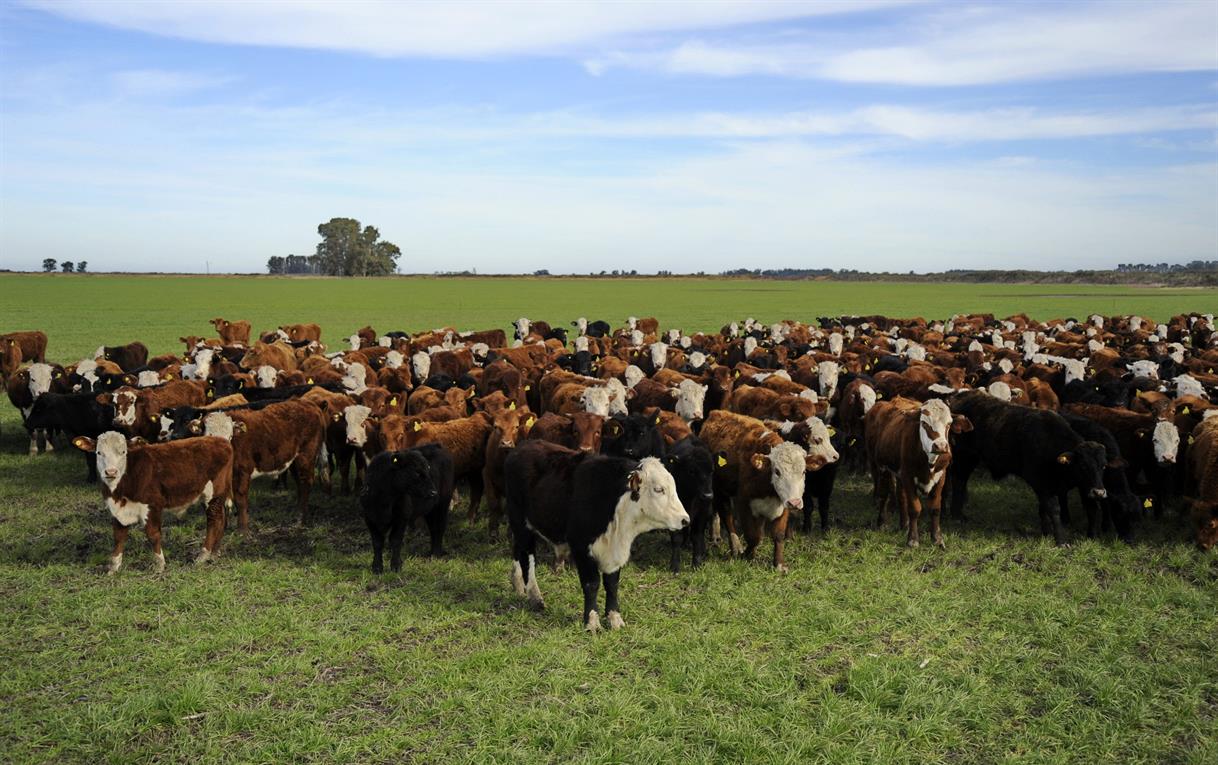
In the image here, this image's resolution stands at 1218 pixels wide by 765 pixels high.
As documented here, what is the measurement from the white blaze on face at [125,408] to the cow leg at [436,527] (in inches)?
225

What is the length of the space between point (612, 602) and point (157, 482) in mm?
4708

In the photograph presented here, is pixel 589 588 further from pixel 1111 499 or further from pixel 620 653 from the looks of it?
pixel 1111 499

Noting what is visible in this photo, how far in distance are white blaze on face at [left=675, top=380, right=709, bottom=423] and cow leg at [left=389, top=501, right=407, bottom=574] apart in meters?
4.95

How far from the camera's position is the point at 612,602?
6.68 metres

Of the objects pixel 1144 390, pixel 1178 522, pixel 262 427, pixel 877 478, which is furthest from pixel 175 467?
pixel 1144 390

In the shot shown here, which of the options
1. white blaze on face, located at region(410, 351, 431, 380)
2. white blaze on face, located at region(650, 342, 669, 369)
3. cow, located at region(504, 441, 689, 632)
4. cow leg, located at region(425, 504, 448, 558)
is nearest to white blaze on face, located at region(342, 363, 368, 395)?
white blaze on face, located at region(410, 351, 431, 380)

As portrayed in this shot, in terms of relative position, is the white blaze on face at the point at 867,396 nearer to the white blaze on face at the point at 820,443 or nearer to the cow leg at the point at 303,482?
the white blaze on face at the point at 820,443

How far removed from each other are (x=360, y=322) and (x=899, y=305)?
41.6m

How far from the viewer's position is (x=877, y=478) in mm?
10391

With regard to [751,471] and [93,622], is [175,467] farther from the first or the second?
[751,471]

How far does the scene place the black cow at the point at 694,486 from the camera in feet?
25.6

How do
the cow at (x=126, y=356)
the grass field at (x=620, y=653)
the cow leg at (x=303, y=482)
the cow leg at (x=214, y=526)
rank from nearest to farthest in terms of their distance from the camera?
1. the grass field at (x=620, y=653)
2. the cow leg at (x=214, y=526)
3. the cow leg at (x=303, y=482)
4. the cow at (x=126, y=356)

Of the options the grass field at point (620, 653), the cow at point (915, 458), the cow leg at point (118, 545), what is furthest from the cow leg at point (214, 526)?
the cow at point (915, 458)

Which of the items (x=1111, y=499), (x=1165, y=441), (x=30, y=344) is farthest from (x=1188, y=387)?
(x=30, y=344)
